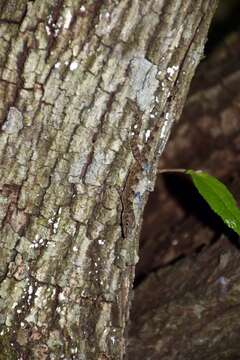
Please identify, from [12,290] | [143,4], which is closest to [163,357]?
[12,290]

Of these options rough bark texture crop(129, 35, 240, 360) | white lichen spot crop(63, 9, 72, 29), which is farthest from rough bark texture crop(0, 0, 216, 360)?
rough bark texture crop(129, 35, 240, 360)

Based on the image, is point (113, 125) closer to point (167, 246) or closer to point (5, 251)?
point (5, 251)

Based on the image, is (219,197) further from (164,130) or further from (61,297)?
(61,297)

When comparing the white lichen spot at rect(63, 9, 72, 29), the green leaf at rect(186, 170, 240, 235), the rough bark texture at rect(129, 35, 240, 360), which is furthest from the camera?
the rough bark texture at rect(129, 35, 240, 360)

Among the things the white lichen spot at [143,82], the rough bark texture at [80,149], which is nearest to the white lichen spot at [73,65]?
the rough bark texture at [80,149]

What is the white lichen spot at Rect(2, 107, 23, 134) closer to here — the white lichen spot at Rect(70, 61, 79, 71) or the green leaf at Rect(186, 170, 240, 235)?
the white lichen spot at Rect(70, 61, 79, 71)

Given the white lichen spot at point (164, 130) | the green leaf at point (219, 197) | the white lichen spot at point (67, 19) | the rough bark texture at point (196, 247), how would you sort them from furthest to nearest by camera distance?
the rough bark texture at point (196, 247) < the green leaf at point (219, 197) < the white lichen spot at point (164, 130) < the white lichen spot at point (67, 19)

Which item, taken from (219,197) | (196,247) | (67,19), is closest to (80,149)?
→ (67,19)

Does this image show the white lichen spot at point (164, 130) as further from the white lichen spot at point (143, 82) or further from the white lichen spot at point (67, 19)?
the white lichen spot at point (67, 19)
